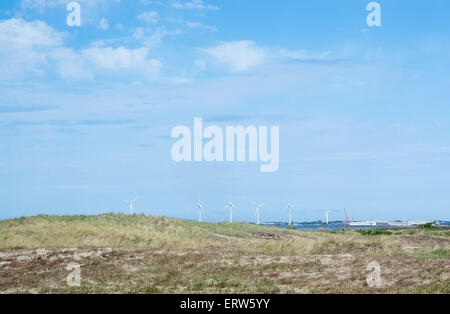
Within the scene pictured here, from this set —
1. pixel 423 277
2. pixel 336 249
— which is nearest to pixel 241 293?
pixel 423 277

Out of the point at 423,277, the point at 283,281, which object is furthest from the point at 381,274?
the point at 283,281

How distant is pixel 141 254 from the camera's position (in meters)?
33.3

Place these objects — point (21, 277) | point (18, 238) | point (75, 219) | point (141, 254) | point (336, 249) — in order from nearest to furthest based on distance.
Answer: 1. point (21, 277)
2. point (141, 254)
3. point (336, 249)
4. point (18, 238)
5. point (75, 219)

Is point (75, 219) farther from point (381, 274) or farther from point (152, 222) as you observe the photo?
point (381, 274)

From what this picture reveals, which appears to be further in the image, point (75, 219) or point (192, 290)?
point (75, 219)

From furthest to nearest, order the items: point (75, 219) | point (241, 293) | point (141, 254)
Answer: point (75, 219) < point (141, 254) < point (241, 293)

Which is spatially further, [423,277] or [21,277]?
[21,277]

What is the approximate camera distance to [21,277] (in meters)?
27.0

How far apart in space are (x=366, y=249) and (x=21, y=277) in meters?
24.1
